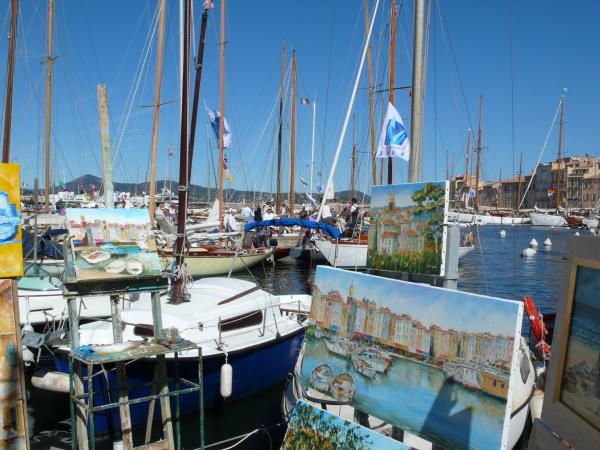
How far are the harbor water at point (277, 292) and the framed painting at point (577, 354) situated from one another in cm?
74

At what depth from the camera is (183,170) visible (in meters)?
11.0

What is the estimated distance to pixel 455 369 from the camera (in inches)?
163

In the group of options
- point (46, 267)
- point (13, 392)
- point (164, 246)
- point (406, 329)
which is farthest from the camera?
point (164, 246)

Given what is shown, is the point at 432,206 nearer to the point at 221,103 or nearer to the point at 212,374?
the point at 212,374

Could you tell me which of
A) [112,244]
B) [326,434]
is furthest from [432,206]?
[112,244]

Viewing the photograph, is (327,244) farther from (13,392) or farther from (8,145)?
(13,392)

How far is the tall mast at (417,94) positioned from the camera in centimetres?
818

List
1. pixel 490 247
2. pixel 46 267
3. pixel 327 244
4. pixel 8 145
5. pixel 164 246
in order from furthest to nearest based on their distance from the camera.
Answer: pixel 490 247
pixel 327 244
pixel 164 246
pixel 8 145
pixel 46 267

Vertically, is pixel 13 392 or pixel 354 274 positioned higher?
pixel 354 274

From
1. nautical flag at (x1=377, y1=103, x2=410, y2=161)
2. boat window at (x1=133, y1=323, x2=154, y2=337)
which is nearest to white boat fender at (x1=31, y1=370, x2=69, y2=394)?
boat window at (x1=133, y1=323, x2=154, y2=337)

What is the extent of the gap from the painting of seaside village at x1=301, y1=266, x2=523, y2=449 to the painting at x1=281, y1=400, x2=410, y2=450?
0.31m

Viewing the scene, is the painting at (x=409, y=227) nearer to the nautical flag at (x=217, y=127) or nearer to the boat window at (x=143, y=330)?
the boat window at (x=143, y=330)

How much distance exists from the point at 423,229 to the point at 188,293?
6.30 m

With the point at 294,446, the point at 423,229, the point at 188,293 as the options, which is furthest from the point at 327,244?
the point at 294,446
